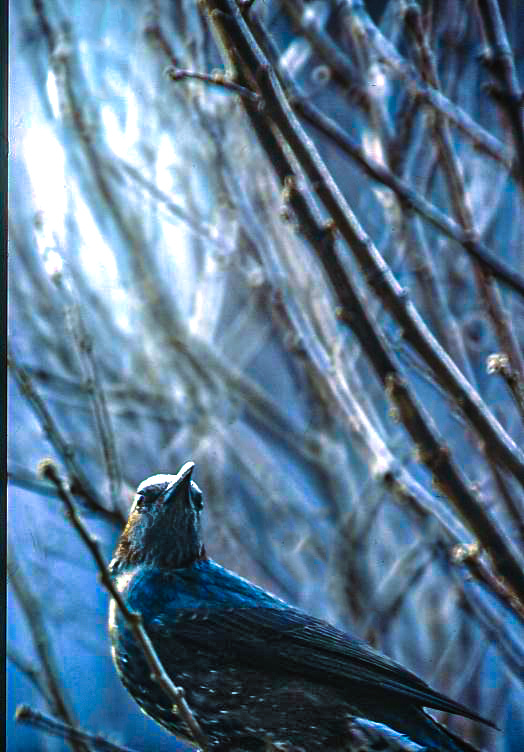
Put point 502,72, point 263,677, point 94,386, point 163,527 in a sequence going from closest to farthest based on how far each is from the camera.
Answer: point 502,72 → point 263,677 → point 163,527 → point 94,386

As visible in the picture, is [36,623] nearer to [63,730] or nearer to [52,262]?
[63,730]

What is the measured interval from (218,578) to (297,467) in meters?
0.35

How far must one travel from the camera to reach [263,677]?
58.4 inches

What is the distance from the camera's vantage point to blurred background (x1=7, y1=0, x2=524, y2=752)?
166cm

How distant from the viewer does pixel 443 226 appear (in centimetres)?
133

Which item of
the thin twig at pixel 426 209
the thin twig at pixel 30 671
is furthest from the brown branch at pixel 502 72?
the thin twig at pixel 30 671

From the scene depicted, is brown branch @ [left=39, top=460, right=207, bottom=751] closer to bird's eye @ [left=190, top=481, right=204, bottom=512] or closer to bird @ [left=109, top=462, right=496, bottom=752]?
bird @ [left=109, top=462, right=496, bottom=752]

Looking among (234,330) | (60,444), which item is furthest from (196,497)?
(234,330)

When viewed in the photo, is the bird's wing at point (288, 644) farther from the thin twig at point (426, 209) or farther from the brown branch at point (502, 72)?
the brown branch at point (502, 72)

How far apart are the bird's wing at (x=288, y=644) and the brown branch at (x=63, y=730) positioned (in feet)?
0.66

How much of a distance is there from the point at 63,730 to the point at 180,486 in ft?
1.47

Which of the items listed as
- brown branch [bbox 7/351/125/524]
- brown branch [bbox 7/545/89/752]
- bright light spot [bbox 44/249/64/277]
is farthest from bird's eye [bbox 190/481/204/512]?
bright light spot [bbox 44/249/64/277]

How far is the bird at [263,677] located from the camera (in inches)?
57.7

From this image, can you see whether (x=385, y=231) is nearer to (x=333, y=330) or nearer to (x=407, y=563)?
(x=333, y=330)
